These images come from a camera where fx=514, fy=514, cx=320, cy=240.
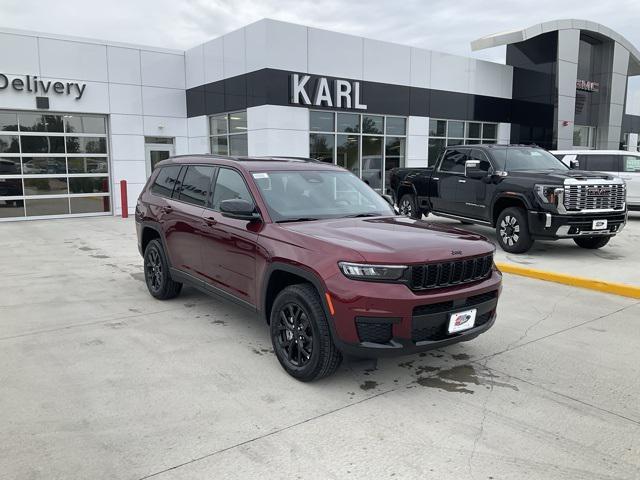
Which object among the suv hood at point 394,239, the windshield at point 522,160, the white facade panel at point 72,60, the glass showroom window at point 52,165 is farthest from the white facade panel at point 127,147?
the suv hood at point 394,239

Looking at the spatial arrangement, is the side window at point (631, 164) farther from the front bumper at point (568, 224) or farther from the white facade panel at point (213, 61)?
the white facade panel at point (213, 61)

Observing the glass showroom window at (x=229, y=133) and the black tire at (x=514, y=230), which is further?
the glass showroom window at (x=229, y=133)

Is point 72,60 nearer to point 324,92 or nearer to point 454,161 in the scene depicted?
point 324,92

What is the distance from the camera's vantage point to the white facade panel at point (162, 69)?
1736cm

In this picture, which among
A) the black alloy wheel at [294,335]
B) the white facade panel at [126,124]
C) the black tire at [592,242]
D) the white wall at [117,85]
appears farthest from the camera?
the white facade panel at [126,124]

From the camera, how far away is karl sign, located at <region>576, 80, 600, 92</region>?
23500 millimetres

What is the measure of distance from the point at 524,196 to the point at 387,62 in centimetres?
1026

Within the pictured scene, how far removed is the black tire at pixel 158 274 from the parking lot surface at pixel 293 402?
24 centimetres

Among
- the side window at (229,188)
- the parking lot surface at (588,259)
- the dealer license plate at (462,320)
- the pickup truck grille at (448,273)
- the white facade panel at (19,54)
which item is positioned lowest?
the parking lot surface at (588,259)

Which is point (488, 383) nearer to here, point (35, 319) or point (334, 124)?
point (35, 319)

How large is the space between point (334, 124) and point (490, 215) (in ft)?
27.0

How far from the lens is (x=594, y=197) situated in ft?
29.3

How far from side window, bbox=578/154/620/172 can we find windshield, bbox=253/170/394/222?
12209mm

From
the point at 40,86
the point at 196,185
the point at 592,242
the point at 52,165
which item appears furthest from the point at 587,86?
the point at 196,185
